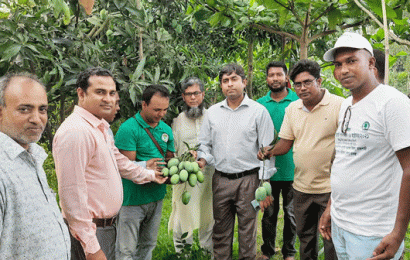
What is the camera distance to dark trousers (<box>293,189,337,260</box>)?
110 inches

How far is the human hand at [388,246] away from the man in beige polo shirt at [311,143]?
1.06 metres

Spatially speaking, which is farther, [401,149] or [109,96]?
[109,96]

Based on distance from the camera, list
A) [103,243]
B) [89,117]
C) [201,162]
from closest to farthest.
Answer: [89,117] → [103,243] → [201,162]

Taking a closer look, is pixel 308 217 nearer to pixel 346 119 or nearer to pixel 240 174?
pixel 240 174

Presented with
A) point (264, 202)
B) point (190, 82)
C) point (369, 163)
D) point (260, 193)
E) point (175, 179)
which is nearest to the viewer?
point (369, 163)

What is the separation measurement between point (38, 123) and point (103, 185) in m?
0.70

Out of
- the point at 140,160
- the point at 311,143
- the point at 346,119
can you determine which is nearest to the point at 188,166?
the point at 140,160

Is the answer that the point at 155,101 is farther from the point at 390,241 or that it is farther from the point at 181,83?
the point at 390,241

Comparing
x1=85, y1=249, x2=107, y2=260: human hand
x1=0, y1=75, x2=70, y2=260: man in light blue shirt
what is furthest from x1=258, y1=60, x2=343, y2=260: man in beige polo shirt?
x1=0, y1=75, x2=70, y2=260: man in light blue shirt

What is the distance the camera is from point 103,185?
6.70ft

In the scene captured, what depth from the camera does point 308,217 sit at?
2.91m

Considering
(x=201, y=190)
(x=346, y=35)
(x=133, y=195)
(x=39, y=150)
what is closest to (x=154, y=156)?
(x=133, y=195)

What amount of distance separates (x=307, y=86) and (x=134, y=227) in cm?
176

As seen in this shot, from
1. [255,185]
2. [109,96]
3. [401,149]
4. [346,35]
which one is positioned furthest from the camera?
[255,185]
